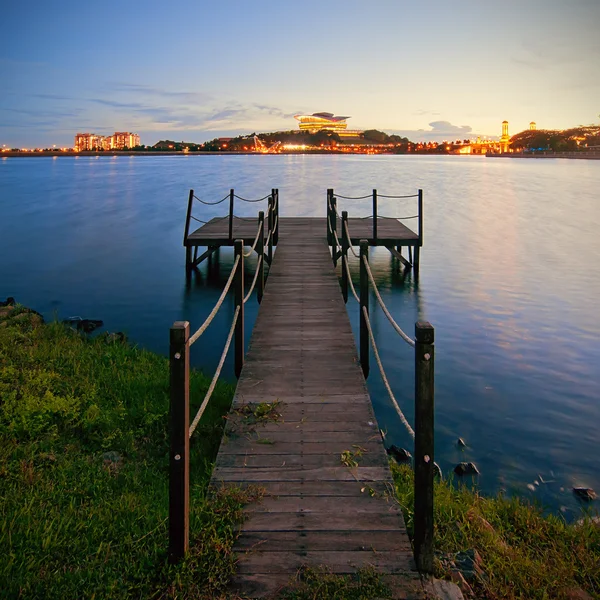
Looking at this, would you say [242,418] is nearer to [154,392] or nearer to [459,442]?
[154,392]

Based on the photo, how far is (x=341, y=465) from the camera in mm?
4965

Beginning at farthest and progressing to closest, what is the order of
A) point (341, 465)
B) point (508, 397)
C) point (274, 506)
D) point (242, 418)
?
point (508, 397)
point (242, 418)
point (341, 465)
point (274, 506)

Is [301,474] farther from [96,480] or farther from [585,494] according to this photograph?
[585,494]

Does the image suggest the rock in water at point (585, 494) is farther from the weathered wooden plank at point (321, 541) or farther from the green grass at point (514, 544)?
the weathered wooden plank at point (321, 541)

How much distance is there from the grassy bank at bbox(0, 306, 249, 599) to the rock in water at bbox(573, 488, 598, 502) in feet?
14.7

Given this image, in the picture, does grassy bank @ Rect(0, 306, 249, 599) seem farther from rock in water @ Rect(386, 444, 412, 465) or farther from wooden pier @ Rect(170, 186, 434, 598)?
rock in water @ Rect(386, 444, 412, 465)

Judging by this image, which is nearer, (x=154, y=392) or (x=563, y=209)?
(x=154, y=392)

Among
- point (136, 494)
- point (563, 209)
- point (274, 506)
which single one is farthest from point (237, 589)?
point (563, 209)

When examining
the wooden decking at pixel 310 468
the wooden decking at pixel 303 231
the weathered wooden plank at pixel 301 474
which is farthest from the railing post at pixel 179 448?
the wooden decking at pixel 303 231

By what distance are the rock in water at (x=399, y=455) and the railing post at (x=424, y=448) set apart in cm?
392

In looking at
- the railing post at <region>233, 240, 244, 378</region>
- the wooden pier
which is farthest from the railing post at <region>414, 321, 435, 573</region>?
the railing post at <region>233, 240, 244, 378</region>

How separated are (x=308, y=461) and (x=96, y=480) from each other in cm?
208

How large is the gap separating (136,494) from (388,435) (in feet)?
14.4

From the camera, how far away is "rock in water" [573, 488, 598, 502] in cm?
726
